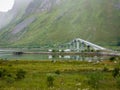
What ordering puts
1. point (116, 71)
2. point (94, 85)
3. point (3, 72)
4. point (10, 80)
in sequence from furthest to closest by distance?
point (3, 72) < point (116, 71) < point (10, 80) < point (94, 85)

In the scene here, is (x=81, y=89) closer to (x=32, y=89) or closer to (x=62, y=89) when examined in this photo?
(x=62, y=89)

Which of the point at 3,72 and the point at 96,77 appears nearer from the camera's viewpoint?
the point at 96,77

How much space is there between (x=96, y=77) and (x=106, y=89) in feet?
14.4

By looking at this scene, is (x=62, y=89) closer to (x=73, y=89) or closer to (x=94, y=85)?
(x=73, y=89)

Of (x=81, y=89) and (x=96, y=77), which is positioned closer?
(x=81, y=89)

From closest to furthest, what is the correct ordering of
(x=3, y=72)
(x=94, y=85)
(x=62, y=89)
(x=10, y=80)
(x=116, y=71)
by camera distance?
(x=62, y=89), (x=94, y=85), (x=10, y=80), (x=116, y=71), (x=3, y=72)

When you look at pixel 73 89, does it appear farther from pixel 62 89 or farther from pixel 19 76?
pixel 19 76

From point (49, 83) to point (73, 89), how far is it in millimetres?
6609

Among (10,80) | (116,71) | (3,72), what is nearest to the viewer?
(10,80)

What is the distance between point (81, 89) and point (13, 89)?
8.46 metres

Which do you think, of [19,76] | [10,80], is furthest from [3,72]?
[10,80]

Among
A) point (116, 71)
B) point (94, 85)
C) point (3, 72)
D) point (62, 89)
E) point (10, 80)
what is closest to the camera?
point (62, 89)

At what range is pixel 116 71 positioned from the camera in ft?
200

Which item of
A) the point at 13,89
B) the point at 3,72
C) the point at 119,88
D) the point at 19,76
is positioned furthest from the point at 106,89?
the point at 3,72
